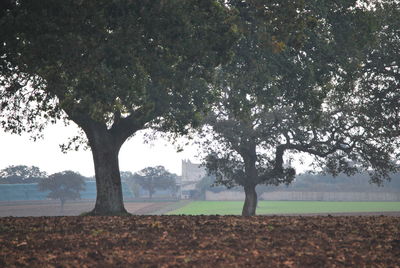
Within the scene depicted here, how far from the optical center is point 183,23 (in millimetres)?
19203

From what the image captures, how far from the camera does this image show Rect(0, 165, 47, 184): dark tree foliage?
474ft

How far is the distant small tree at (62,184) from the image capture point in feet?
358

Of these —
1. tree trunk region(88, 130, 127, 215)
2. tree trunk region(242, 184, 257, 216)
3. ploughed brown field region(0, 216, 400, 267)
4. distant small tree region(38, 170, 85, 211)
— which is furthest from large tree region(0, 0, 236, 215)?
distant small tree region(38, 170, 85, 211)

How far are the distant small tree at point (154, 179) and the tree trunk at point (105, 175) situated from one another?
125 metres

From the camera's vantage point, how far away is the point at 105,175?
25.9 m

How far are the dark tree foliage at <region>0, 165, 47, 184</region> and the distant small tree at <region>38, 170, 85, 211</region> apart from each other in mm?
35961

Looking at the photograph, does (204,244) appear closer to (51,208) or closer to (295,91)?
(295,91)

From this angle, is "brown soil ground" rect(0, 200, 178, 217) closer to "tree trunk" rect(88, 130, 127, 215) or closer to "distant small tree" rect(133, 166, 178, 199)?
"distant small tree" rect(133, 166, 178, 199)

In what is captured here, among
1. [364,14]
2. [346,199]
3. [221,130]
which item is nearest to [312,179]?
[346,199]

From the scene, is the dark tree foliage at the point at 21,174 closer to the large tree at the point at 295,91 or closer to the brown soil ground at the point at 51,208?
the brown soil ground at the point at 51,208

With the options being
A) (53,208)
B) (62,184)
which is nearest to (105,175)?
(53,208)

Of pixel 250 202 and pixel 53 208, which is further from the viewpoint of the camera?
pixel 53 208

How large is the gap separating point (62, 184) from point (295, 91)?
93084 mm

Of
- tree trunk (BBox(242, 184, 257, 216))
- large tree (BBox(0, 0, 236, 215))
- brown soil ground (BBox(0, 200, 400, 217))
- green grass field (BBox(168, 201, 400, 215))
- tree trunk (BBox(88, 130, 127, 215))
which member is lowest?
green grass field (BBox(168, 201, 400, 215))
